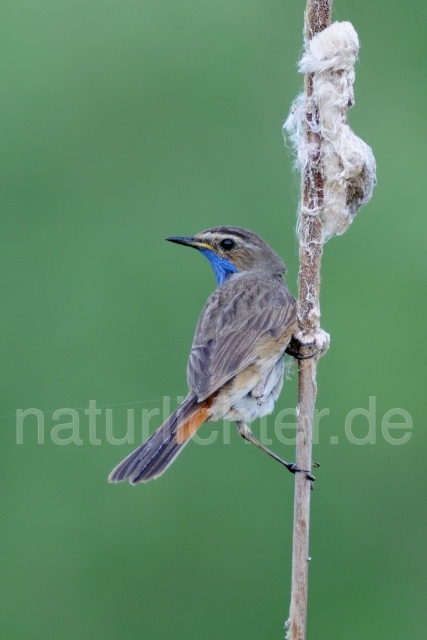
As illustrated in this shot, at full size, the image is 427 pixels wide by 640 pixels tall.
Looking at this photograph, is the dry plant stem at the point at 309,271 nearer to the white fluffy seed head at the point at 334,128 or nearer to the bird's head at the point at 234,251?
the white fluffy seed head at the point at 334,128

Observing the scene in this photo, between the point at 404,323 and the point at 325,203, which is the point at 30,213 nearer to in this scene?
the point at 404,323

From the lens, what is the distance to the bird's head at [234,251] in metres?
5.29

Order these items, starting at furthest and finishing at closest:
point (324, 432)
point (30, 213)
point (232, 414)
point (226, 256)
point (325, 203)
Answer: point (30, 213) → point (324, 432) → point (226, 256) → point (232, 414) → point (325, 203)

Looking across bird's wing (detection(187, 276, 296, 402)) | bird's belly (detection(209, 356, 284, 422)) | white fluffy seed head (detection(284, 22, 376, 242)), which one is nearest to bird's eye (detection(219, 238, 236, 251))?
bird's wing (detection(187, 276, 296, 402))

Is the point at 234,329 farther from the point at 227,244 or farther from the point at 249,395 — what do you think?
the point at 227,244

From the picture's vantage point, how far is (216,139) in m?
6.56

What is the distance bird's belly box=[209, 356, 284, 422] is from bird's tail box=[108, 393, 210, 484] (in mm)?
147

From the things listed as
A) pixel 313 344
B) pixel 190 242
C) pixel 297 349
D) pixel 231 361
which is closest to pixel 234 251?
pixel 190 242

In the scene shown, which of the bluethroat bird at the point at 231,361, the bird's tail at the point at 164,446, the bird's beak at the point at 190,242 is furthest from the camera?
the bird's beak at the point at 190,242

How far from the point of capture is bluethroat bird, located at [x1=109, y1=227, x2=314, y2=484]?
14.2ft

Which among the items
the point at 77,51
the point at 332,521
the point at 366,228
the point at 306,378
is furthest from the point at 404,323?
the point at 77,51

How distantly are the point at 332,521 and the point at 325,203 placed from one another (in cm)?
206

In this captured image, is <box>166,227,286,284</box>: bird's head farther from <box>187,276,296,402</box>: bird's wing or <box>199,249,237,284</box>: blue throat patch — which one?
<box>187,276,296,402</box>: bird's wing

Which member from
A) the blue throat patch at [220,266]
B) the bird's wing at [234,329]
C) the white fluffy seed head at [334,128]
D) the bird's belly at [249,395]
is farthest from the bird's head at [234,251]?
the white fluffy seed head at [334,128]
